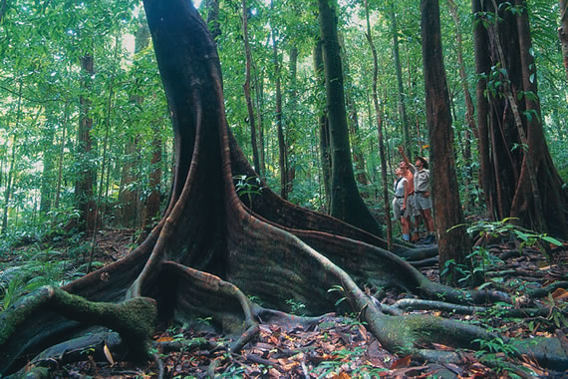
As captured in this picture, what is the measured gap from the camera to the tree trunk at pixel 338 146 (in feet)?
20.6

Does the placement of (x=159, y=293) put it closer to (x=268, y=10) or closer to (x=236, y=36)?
(x=236, y=36)

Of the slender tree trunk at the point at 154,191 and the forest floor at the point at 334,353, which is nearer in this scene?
the forest floor at the point at 334,353

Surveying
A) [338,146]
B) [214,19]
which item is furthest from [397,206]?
[214,19]

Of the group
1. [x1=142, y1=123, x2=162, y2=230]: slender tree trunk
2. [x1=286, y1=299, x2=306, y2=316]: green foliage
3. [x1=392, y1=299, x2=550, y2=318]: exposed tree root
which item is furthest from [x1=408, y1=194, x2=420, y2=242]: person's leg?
[x1=142, y1=123, x2=162, y2=230]: slender tree trunk

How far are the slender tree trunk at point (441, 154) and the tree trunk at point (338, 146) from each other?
7.93 feet

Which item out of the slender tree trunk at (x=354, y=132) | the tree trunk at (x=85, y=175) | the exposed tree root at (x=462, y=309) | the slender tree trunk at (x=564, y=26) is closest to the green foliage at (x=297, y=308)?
the exposed tree root at (x=462, y=309)

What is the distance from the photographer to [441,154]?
3.86m

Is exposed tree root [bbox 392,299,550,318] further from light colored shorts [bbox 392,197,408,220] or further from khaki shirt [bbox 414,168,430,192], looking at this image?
light colored shorts [bbox 392,197,408,220]

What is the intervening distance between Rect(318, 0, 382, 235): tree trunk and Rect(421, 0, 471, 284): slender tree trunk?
95.1 inches

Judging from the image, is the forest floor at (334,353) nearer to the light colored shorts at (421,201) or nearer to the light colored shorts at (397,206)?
the light colored shorts at (421,201)

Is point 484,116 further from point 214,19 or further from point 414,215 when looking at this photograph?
point 214,19

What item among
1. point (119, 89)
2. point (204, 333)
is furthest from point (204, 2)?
point (204, 333)

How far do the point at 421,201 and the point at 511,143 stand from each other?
2.69m

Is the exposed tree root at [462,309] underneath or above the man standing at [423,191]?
underneath
